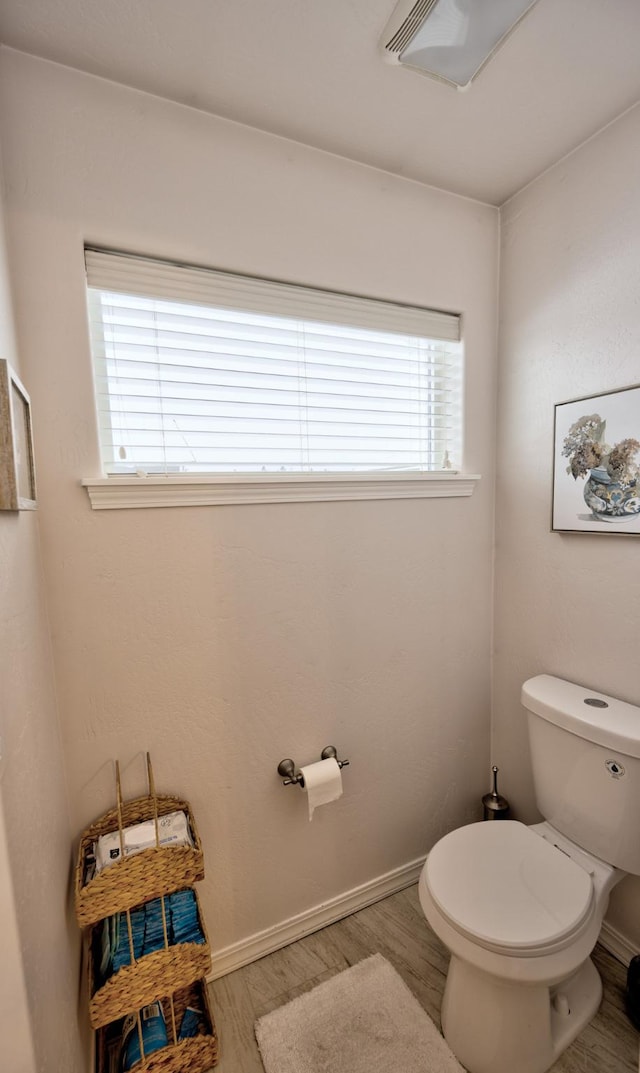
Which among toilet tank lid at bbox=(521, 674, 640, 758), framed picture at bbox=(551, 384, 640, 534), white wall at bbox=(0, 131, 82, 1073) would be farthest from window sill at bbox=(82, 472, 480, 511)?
toilet tank lid at bbox=(521, 674, 640, 758)

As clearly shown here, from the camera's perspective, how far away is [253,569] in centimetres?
→ 131

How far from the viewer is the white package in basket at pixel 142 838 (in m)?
1.05

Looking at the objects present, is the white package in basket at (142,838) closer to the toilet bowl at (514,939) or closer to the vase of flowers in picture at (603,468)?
Answer: the toilet bowl at (514,939)

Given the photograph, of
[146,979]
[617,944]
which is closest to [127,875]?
[146,979]

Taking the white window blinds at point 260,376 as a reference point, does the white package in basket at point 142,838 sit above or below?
below

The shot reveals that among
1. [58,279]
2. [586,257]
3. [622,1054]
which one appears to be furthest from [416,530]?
[622,1054]

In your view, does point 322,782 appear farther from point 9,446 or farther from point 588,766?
point 9,446

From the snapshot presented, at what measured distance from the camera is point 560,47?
102cm

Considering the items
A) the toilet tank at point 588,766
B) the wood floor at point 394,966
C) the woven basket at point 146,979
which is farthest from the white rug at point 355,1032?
the toilet tank at point 588,766

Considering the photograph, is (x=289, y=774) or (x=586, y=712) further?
(x=289, y=774)

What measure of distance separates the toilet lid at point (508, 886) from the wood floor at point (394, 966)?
17.6 inches

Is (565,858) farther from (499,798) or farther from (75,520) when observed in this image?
(75,520)

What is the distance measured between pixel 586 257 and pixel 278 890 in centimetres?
223

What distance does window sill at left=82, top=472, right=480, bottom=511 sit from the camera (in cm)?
112
